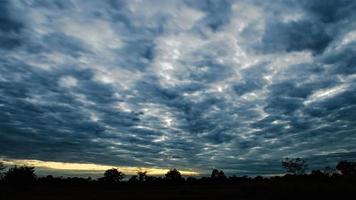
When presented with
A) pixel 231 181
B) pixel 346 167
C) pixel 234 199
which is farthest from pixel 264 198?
pixel 346 167

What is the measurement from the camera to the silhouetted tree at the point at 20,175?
131 meters

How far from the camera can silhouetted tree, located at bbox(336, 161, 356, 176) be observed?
19046cm

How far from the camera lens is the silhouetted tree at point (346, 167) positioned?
625 feet

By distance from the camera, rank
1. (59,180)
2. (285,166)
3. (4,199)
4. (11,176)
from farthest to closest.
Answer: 1. (285,166)
2. (59,180)
3. (11,176)
4. (4,199)

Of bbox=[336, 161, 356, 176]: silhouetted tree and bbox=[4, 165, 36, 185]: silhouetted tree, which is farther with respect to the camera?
bbox=[336, 161, 356, 176]: silhouetted tree

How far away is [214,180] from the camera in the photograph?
181000 millimetres

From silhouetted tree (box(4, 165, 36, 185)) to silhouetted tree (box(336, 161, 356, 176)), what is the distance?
170488 mm

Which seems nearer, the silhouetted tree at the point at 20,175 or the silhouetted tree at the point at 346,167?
the silhouetted tree at the point at 20,175

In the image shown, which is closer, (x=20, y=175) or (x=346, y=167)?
(x=20, y=175)

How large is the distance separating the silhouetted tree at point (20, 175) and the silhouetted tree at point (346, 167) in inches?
6712

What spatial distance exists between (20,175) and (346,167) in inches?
7041

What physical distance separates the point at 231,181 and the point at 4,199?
454 feet

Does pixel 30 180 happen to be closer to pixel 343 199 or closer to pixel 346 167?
pixel 343 199

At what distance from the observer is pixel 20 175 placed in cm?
13150
